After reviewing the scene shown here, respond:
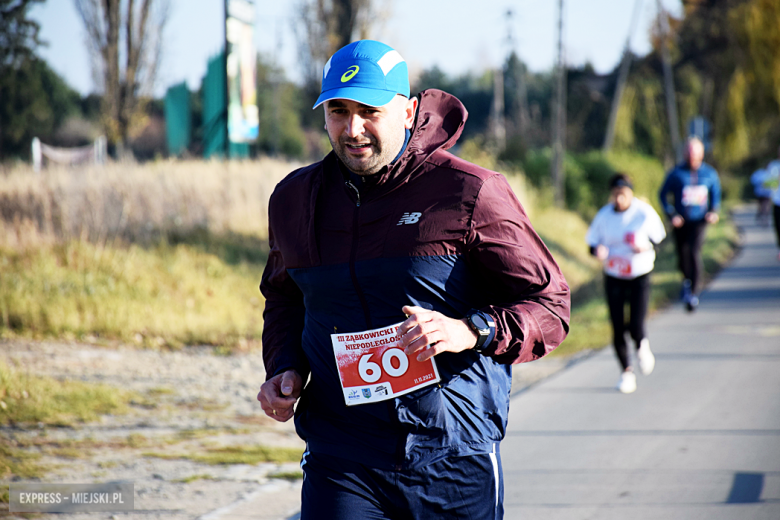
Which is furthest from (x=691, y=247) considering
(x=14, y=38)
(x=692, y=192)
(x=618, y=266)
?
(x=14, y=38)

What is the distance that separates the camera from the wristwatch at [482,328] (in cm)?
206

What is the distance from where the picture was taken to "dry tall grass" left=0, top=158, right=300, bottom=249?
33.0 feet

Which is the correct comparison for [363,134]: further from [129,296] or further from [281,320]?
[129,296]

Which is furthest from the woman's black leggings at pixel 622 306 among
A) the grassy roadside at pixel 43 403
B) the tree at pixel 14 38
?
the tree at pixel 14 38

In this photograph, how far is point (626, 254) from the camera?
23.1 feet

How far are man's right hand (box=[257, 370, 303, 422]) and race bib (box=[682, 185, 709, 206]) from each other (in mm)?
9443

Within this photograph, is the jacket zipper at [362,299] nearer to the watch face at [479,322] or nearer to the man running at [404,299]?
the man running at [404,299]

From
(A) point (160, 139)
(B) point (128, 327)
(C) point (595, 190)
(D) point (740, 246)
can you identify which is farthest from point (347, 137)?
(A) point (160, 139)

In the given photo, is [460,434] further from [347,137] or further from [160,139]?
[160,139]

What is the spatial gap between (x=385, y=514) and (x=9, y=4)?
13.8m

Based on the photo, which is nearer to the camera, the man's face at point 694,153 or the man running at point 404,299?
the man running at point 404,299

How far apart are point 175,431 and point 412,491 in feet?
12.6

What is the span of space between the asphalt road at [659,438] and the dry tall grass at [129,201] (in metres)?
6.11

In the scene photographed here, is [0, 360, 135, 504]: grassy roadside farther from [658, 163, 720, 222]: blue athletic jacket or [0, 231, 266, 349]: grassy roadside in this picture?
[658, 163, 720, 222]: blue athletic jacket
